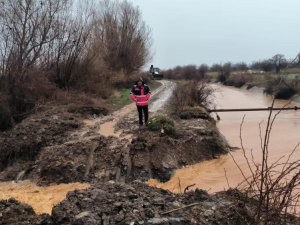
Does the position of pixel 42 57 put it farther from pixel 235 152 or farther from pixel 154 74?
pixel 154 74

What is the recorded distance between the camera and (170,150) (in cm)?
1407

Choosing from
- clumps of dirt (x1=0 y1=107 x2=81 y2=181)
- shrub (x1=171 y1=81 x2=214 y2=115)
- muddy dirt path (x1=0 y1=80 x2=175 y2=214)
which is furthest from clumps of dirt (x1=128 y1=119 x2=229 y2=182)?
shrub (x1=171 y1=81 x2=214 y2=115)

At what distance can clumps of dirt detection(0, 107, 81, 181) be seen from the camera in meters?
14.1

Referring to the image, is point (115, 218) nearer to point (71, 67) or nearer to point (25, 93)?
point (25, 93)

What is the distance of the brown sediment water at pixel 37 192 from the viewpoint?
35.2 ft

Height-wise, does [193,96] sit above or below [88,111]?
above

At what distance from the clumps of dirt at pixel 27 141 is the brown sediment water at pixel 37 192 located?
A: 0.98 meters

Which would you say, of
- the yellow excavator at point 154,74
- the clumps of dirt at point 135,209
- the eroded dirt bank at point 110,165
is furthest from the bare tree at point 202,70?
the clumps of dirt at point 135,209

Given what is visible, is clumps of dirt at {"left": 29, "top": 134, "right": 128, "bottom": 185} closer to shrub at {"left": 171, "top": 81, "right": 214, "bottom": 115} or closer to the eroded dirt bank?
the eroded dirt bank

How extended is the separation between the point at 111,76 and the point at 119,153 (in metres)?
25.7

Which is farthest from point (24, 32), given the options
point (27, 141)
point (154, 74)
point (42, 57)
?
point (154, 74)

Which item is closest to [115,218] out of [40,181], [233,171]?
[40,181]

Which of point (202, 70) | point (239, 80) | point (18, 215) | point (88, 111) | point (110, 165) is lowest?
point (110, 165)

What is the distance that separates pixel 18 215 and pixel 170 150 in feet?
24.4
